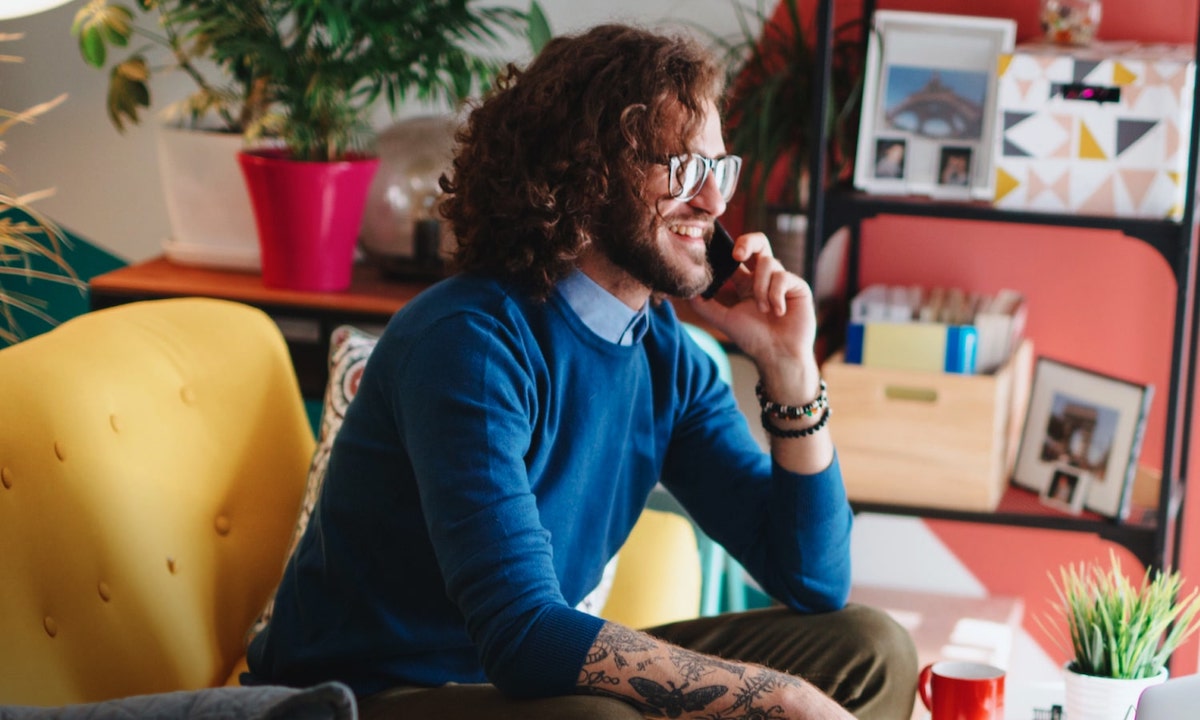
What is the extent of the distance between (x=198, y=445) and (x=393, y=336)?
0.41m

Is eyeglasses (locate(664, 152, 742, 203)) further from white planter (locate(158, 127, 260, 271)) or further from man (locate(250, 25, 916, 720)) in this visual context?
white planter (locate(158, 127, 260, 271))

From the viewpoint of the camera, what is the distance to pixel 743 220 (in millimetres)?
2541

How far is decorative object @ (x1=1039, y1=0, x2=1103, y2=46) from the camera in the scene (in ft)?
7.32

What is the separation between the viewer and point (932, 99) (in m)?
2.24

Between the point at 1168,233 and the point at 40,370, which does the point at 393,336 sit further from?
the point at 1168,233

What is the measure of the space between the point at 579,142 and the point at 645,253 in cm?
14

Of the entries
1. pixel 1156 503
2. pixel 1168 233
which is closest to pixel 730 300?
pixel 1168 233

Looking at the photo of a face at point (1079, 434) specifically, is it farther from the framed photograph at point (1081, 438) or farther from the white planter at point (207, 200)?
the white planter at point (207, 200)

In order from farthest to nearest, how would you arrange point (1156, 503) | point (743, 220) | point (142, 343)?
1. point (743, 220)
2. point (1156, 503)
3. point (142, 343)

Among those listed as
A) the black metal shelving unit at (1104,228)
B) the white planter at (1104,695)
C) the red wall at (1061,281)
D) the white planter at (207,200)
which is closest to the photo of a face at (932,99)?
the black metal shelving unit at (1104,228)

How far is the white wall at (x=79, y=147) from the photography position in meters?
2.73

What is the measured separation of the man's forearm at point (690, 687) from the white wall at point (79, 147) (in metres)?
1.68

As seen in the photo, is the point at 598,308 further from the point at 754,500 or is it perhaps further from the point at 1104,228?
the point at 1104,228

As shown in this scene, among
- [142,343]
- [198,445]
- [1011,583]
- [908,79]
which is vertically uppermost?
[908,79]
